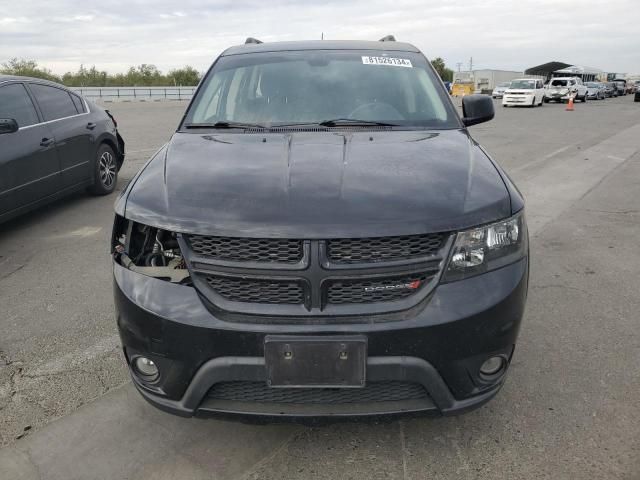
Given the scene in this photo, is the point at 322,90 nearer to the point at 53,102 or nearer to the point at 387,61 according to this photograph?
the point at 387,61

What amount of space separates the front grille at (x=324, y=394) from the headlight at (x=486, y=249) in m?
0.45

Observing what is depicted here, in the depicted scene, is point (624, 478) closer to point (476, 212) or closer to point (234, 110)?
point (476, 212)

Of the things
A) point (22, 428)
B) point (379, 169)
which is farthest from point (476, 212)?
point (22, 428)

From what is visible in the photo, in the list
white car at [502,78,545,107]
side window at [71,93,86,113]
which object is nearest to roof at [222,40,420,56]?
side window at [71,93,86,113]

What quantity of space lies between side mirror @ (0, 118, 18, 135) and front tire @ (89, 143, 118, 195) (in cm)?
167

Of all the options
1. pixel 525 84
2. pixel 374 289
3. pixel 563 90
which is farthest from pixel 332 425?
pixel 563 90

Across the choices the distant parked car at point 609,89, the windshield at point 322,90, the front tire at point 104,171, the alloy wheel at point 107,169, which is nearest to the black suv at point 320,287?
the windshield at point 322,90

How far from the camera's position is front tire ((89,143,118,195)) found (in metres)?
7.09

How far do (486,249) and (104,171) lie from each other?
625cm

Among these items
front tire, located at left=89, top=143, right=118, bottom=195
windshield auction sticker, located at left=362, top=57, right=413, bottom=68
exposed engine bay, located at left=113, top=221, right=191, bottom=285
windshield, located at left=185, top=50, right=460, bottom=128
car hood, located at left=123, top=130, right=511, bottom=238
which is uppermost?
windshield auction sticker, located at left=362, top=57, right=413, bottom=68

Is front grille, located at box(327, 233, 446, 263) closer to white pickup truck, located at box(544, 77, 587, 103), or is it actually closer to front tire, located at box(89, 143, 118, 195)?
front tire, located at box(89, 143, 118, 195)

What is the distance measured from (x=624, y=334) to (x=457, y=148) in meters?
1.74

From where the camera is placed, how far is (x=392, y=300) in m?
2.09

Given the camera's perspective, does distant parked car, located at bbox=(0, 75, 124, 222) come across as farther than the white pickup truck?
No
